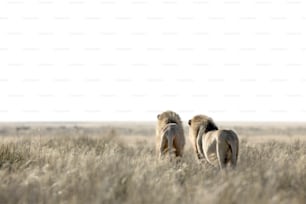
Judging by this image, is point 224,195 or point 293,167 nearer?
point 224,195

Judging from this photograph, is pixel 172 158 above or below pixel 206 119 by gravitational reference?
below

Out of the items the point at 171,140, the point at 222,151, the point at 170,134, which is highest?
Result: the point at 170,134

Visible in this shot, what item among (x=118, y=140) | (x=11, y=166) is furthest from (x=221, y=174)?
(x=118, y=140)

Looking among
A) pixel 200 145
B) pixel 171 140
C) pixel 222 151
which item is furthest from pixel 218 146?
pixel 171 140

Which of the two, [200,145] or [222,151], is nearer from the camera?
[222,151]

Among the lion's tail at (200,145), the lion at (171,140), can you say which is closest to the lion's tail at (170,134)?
the lion at (171,140)

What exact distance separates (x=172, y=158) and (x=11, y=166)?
332cm

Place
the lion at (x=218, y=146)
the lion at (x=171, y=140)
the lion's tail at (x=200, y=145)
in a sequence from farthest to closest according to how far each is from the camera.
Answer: the lion at (x=171, y=140)
the lion's tail at (x=200, y=145)
the lion at (x=218, y=146)

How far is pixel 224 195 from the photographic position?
7.73m

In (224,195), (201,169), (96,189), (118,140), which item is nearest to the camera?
(224,195)

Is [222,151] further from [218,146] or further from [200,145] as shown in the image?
[200,145]

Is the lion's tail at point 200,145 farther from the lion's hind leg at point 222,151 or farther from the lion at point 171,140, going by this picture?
the lion's hind leg at point 222,151

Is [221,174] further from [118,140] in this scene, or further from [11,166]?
[118,140]

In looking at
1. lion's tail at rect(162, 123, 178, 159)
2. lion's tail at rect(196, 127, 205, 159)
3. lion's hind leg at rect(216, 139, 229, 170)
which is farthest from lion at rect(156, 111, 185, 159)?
lion's hind leg at rect(216, 139, 229, 170)
